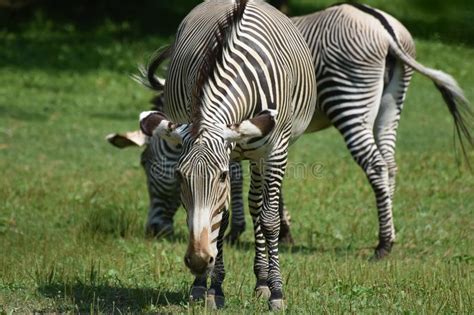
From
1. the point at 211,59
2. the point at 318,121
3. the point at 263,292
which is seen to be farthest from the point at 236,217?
the point at 211,59

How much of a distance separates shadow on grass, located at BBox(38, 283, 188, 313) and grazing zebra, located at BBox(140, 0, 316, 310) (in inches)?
11.4

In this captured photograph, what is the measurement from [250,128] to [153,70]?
356 centimetres

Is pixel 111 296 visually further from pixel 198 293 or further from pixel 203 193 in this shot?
pixel 203 193

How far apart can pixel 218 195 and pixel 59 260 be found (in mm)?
2996

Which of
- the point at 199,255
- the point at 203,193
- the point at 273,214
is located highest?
the point at 203,193

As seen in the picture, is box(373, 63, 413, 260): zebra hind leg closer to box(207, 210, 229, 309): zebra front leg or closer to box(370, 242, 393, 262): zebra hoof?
box(370, 242, 393, 262): zebra hoof

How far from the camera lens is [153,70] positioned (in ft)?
27.2

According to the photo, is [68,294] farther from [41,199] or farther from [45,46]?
[45,46]

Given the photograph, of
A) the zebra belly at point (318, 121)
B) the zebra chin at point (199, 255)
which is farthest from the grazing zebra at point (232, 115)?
the zebra belly at point (318, 121)

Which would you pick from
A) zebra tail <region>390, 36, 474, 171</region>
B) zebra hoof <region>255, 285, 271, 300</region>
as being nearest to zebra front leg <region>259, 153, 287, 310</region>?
zebra hoof <region>255, 285, 271, 300</region>

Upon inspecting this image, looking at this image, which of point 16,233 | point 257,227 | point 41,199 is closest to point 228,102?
point 257,227

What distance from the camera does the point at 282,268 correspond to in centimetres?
743

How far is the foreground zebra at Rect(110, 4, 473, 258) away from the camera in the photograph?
8789 mm

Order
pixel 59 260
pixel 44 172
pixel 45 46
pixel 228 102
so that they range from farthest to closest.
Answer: pixel 45 46 → pixel 44 172 → pixel 59 260 → pixel 228 102
